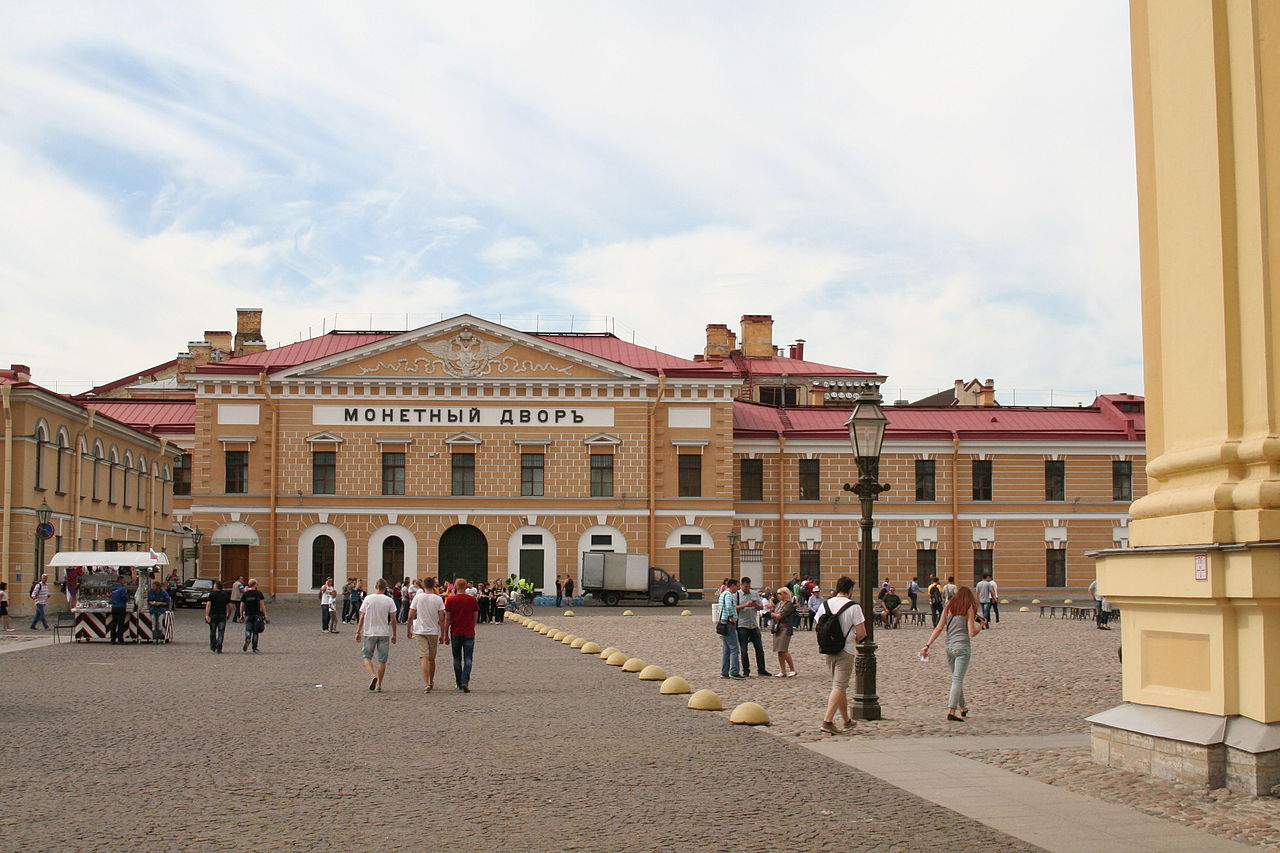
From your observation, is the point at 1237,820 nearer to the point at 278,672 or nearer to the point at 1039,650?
the point at 278,672

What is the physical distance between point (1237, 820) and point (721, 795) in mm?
3586

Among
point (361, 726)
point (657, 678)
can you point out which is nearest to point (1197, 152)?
point (361, 726)

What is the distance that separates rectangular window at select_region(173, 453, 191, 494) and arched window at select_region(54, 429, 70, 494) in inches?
750

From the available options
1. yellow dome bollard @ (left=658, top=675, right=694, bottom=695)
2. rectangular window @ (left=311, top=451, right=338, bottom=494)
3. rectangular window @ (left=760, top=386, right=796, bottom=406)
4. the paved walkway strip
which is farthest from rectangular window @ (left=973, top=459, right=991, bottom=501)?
the paved walkway strip

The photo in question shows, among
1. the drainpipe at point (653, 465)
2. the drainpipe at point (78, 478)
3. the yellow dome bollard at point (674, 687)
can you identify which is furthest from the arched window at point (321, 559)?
the yellow dome bollard at point (674, 687)

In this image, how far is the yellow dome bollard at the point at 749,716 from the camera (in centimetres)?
1566

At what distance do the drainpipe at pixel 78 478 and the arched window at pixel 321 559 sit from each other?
1139 centimetres

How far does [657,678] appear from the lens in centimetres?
2123

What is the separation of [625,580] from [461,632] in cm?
3519

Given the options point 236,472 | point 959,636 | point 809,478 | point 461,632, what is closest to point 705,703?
point 959,636

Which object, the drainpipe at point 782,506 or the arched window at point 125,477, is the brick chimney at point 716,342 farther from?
the arched window at point 125,477

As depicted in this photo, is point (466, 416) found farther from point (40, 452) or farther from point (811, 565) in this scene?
point (40, 452)

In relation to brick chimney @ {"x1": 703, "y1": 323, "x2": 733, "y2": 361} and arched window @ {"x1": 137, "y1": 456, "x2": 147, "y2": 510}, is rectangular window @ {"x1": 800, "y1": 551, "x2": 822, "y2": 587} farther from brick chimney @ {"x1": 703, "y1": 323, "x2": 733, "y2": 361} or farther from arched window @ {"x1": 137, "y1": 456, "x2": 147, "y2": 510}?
arched window @ {"x1": 137, "y1": 456, "x2": 147, "y2": 510}

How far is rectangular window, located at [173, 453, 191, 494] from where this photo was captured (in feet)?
212
